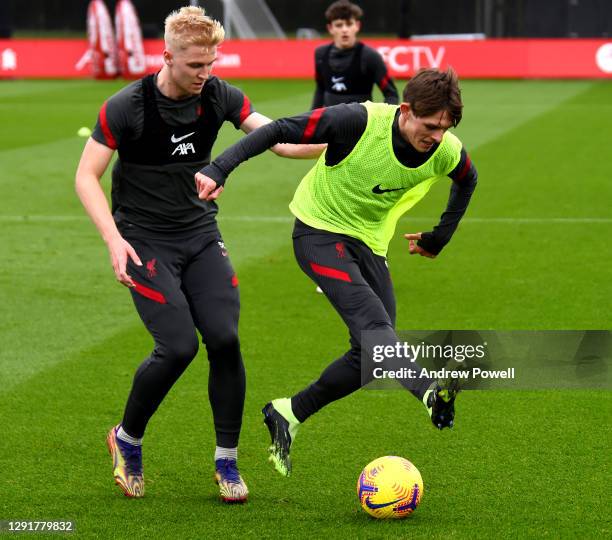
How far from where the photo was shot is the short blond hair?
554 centimetres

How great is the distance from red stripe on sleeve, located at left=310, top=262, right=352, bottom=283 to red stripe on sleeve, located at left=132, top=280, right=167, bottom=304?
0.76 m

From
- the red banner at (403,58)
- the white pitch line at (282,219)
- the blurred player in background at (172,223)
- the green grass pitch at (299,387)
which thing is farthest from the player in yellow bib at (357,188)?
the red banner at (403,58)

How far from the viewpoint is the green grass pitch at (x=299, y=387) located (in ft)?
18.9

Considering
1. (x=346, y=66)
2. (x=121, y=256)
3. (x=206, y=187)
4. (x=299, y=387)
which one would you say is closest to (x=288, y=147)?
(x=206, y=187)

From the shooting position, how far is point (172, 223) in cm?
596

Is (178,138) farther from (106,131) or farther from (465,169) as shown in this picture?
(465,169)

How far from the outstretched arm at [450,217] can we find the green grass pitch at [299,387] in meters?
1.08

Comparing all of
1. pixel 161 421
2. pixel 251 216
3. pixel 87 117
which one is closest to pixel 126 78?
pixel 87 117

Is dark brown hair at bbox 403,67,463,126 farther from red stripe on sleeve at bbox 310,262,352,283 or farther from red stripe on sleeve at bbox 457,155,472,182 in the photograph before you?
red stripe on sleeve at bbox 310,262,352,283

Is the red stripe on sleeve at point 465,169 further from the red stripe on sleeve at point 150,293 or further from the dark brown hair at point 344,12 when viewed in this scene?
the dark brown hair at point 344,12

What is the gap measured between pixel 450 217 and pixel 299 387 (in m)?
1.88

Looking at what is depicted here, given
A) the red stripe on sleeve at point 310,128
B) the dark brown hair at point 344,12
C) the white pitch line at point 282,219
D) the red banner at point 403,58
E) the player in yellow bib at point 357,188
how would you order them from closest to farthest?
the player in yellow bib at point 357,188, the red stripe on sleeve at point 310,128, the dark brown hair at point 344,12, the white pitch line at point 282,219, the red banner at point 403,58

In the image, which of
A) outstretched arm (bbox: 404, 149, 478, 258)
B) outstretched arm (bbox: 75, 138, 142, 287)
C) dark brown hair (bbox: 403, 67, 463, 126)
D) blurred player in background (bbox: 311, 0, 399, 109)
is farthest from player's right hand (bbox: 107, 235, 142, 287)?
blurred player in background (bbox: 311, 0, 399, 109)

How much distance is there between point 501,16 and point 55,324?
107 ft
